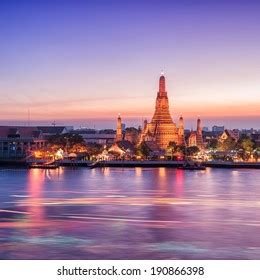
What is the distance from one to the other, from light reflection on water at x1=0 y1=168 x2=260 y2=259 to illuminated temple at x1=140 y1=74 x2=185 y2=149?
11025mm

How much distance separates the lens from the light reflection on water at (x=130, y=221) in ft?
16.1

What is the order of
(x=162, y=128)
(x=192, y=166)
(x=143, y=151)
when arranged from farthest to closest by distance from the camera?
(x=162, y=128), (x=143, y=151), (x=192, y=166)

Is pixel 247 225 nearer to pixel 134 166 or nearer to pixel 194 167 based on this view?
pixel 194 167

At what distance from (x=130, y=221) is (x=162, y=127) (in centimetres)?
1645

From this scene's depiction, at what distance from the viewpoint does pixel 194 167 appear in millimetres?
16375

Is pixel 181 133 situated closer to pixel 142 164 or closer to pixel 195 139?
pixel 195 139

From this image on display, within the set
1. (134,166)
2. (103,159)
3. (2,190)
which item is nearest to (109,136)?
(103,159)

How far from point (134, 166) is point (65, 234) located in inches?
475

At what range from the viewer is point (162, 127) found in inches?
898

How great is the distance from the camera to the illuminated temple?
2244 cm

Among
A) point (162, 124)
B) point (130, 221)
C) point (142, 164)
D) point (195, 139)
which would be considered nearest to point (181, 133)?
point (162, 124)

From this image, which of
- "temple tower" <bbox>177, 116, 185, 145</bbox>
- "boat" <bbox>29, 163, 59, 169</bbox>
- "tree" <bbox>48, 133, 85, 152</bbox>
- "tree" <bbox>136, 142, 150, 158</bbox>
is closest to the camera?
"boat" <bbox>29, 163, 59, 169</bbox>

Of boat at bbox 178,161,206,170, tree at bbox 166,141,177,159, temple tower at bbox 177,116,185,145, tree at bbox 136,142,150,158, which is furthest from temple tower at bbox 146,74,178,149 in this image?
boat at bbox 178,161,206,170

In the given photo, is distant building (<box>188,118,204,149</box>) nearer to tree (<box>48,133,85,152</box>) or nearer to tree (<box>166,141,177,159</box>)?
tree (<box>166,141,177,159</box>)
